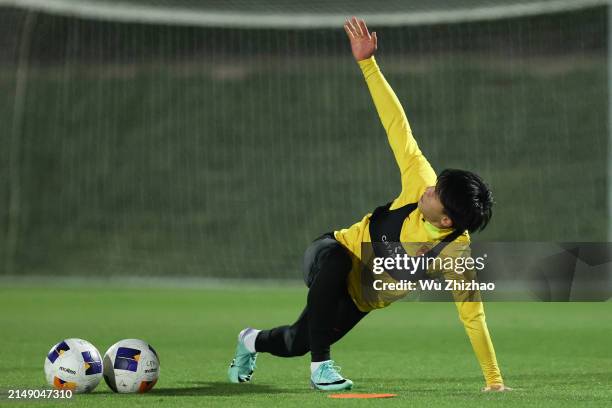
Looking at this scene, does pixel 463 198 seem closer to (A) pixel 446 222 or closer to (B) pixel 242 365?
(A) pixel 446 222

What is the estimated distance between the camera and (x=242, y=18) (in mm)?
17406

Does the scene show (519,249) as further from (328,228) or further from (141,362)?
(141,362)

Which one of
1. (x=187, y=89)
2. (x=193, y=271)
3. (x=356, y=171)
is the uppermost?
(x=187, y=89)

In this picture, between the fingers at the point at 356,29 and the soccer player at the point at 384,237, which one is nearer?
the soccer player at the point at 384,237

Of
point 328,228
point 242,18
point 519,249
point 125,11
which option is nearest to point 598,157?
point 519,249

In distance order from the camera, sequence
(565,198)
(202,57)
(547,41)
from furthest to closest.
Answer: (202,57) → (547,41) → (565,198)

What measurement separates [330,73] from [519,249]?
846 centimetres

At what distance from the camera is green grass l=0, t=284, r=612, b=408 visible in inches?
227

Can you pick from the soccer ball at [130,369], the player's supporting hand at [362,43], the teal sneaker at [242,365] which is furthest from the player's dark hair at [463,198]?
the soccer ball at [130,369]

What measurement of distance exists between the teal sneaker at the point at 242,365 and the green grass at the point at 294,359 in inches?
3.3

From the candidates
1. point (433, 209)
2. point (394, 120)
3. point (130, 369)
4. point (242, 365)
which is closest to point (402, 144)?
point (394, 120)

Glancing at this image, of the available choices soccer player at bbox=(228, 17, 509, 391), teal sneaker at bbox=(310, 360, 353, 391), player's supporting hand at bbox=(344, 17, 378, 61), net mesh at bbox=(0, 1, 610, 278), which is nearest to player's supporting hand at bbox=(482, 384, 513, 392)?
soccer player at bbox=(228, 17, 509, 391)

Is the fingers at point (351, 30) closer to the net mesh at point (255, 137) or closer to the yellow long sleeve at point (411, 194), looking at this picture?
the yellow long sleeve at point (411, 194)

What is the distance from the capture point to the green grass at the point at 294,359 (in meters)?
5.76
